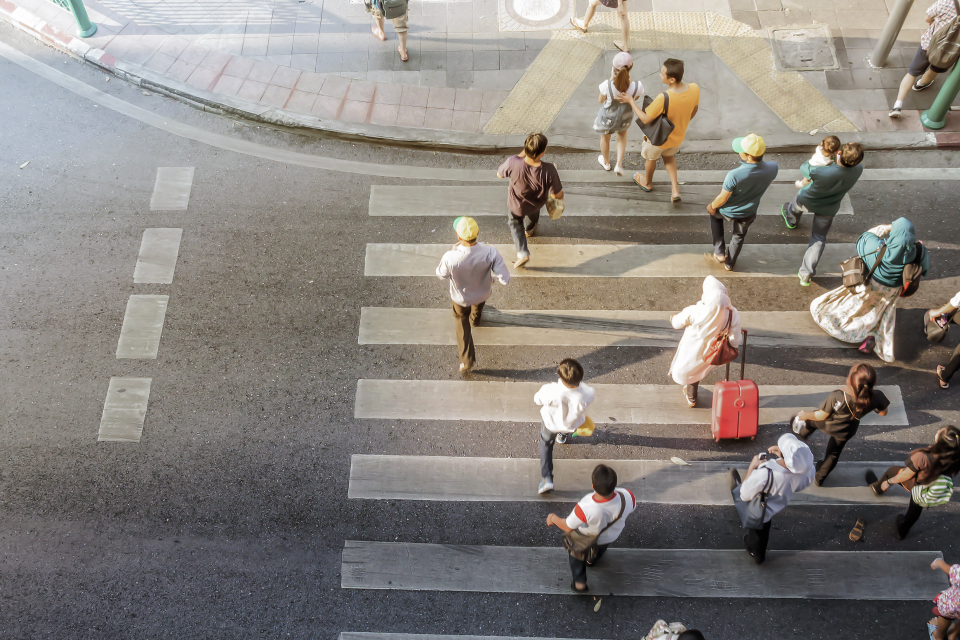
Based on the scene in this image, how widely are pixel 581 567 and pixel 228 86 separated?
766 cm

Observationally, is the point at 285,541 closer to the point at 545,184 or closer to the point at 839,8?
the point at 545,184

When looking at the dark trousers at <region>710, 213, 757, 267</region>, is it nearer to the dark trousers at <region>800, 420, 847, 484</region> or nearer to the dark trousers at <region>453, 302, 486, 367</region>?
the dark trousers at <region>800, 420, 847, 484</region>

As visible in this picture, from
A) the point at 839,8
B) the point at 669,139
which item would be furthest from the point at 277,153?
the point at 839,8

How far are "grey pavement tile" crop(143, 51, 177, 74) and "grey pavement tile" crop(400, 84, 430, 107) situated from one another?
327 centimetres

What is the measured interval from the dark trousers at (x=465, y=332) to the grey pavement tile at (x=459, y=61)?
417 centimetres

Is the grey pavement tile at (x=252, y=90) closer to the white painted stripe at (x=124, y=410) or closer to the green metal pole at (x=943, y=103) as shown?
the white painted stripe at (x=124, y=410)

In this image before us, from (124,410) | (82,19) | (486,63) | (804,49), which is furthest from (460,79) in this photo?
(124,410)

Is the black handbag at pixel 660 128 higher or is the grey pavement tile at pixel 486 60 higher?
the grey pavement tile at pixel 486 60

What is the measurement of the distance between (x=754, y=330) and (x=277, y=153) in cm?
601

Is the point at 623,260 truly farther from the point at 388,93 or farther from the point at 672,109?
the point at 388,93

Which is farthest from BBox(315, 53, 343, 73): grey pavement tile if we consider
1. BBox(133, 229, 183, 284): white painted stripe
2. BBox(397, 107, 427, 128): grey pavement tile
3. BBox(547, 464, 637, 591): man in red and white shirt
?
BBox(547, 464, 637, 591): man in red and white shirt

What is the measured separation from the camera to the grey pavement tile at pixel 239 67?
10.1 meters

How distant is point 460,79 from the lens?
32.8 feet

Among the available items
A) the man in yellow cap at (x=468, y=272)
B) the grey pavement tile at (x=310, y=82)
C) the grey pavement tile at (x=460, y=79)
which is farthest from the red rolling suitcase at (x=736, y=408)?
the grey pavement tile at (x=310, y=82)
